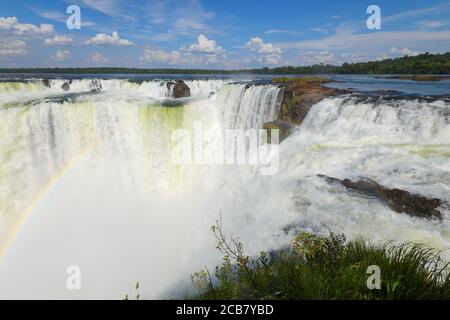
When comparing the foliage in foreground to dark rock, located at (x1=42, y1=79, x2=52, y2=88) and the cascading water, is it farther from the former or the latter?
dark rock, located at (x1=42, y1=79, x2=52, y2=88)

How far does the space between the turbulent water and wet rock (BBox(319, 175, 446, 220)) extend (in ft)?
0.59

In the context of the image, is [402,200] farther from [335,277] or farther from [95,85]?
[95,85]

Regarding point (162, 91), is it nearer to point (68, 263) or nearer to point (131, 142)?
point (131, 142)

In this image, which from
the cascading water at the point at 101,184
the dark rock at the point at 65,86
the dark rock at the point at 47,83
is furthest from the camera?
the dark rock at the point at 65,86

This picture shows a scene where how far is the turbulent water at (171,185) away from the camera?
7.66 m

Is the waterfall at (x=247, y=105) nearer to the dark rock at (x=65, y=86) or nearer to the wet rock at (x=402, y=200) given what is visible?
the wet rock at (x=402, y=200)

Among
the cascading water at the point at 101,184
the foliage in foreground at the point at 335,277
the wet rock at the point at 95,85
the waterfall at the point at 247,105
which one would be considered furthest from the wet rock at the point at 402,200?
the wet rock at the point at 95,85

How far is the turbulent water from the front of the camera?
7656 millimetres

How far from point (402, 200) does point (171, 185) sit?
1202cm

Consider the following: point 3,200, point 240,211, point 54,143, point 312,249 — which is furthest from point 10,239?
point 312,249

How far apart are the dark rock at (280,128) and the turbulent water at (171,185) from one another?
2.32 ft

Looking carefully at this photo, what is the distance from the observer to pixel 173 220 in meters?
14.9

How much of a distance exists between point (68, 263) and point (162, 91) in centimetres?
1594

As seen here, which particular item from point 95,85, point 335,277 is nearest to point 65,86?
point 95,85
